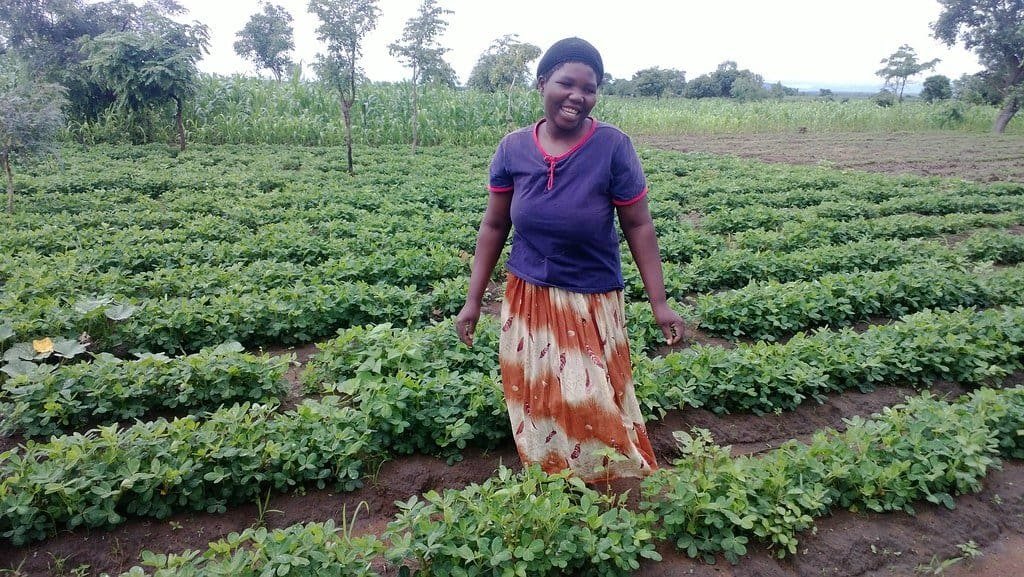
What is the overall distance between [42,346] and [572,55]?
4267 mm

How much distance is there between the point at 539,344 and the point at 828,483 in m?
1.63

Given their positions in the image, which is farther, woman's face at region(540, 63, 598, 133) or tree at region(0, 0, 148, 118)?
tree at region(0, 0, 148, 118)

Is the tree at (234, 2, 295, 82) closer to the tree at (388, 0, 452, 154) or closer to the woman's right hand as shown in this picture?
the tree at (388, 0, 452, 154)

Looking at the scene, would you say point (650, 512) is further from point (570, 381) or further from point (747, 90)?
point (747, 90)

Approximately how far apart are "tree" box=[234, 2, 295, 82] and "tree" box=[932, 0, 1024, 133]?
38895 millimetres

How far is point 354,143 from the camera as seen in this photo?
1917 cm

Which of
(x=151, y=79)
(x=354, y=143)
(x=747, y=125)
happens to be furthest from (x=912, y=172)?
(x=151, y=79)

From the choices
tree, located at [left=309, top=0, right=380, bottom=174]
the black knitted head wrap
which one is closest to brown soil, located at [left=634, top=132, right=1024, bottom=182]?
tree, located at [left=309, top=0, right=380, bottom=174]

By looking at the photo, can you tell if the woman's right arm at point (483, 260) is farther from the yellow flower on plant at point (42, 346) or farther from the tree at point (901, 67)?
the tree at point (901, 67)

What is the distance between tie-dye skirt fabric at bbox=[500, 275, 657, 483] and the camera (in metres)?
2.77

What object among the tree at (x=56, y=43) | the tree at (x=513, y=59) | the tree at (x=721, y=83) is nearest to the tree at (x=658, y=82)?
the tree at (x=721, y=83)

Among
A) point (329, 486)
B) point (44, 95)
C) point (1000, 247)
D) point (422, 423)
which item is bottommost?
point (329, 486)

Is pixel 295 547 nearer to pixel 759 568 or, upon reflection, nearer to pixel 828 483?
pixel 759 568

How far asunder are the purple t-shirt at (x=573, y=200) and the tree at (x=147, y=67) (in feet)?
53.9
